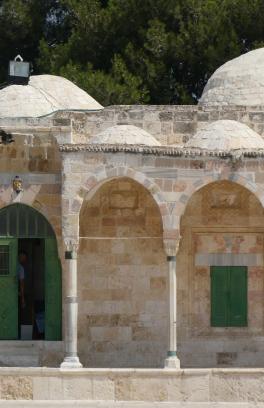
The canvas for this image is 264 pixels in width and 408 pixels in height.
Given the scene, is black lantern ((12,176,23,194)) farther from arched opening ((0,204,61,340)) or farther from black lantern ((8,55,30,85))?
black lantern ((8,55,30,85))

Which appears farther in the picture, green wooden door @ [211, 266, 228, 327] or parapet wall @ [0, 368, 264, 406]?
green wooden door @ [211, 266, 228, 327]

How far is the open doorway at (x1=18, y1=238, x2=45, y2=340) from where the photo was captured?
85.1ft

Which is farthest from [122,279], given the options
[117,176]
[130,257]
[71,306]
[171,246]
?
[117,176]

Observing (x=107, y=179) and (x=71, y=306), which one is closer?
(x=71, y=306)

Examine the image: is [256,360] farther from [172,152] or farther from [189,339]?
[172,152]

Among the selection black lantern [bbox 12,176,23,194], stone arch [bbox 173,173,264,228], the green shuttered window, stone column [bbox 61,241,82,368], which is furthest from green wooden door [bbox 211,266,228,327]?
black lantern [bbox 12,176,23,194]

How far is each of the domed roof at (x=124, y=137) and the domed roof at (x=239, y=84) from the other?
2440 millimetres

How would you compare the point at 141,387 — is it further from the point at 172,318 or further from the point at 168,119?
the point at 168,119

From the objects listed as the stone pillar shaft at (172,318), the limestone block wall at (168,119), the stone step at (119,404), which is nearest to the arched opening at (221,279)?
the limestone block wall at (168,119)

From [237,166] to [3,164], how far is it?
13.3 ft

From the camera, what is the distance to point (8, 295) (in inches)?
1013

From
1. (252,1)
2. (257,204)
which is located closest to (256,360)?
(257,204)

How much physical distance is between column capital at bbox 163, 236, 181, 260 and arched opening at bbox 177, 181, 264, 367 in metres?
1.19

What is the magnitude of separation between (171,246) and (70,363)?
250 cm
